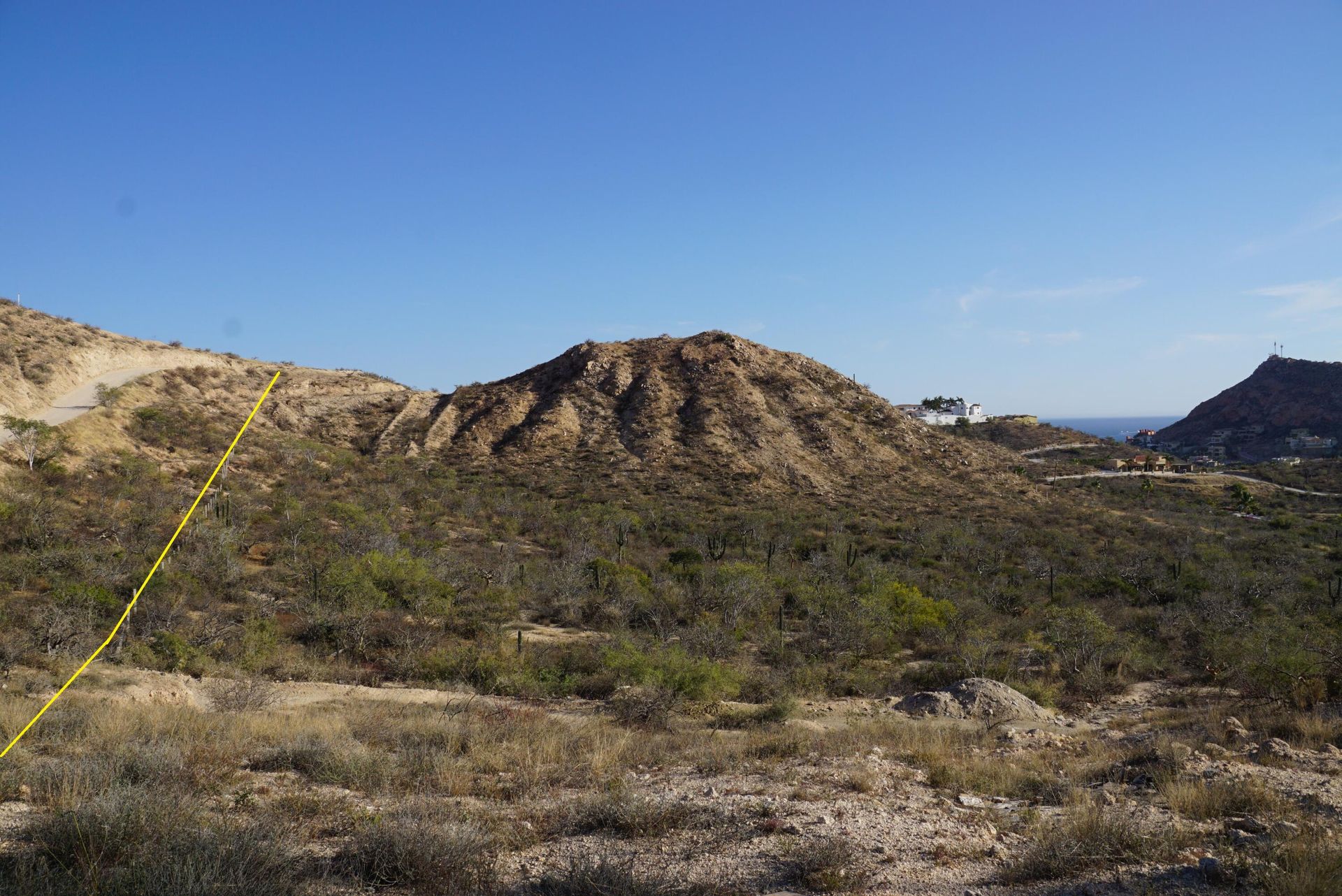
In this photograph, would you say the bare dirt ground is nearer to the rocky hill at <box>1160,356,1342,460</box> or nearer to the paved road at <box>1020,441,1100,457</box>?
the paved road at <box>1020,441,1100,457</box>

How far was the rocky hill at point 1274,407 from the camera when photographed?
10125cm

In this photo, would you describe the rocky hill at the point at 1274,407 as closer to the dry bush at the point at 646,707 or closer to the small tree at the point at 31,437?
the dry bush at the point at 646,707

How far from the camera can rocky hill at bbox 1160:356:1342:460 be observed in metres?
101

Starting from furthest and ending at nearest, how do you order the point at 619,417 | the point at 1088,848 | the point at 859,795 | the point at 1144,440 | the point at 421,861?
the point at 1144,440
the point at 619,417
the point at 859,795
the point at 1088,848
the point at 421,861

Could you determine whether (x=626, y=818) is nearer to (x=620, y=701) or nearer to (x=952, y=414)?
(x=620, y=701)

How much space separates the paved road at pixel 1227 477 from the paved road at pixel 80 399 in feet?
188

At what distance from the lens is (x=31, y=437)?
2455 centimetres

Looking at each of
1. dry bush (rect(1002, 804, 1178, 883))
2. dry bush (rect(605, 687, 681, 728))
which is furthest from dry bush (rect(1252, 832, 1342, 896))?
dry bush (rect(605, 687, 681, 728))

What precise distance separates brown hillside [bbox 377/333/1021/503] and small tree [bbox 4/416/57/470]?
799 inches

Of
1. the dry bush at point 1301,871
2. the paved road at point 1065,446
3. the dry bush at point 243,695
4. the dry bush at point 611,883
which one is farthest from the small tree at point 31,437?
the paved road at point 1065,446

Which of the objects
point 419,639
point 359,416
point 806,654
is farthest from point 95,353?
point 806,654

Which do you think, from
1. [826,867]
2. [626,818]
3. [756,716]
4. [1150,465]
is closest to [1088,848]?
[826,867]

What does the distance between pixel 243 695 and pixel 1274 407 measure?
139 metres

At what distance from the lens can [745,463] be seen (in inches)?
1737
